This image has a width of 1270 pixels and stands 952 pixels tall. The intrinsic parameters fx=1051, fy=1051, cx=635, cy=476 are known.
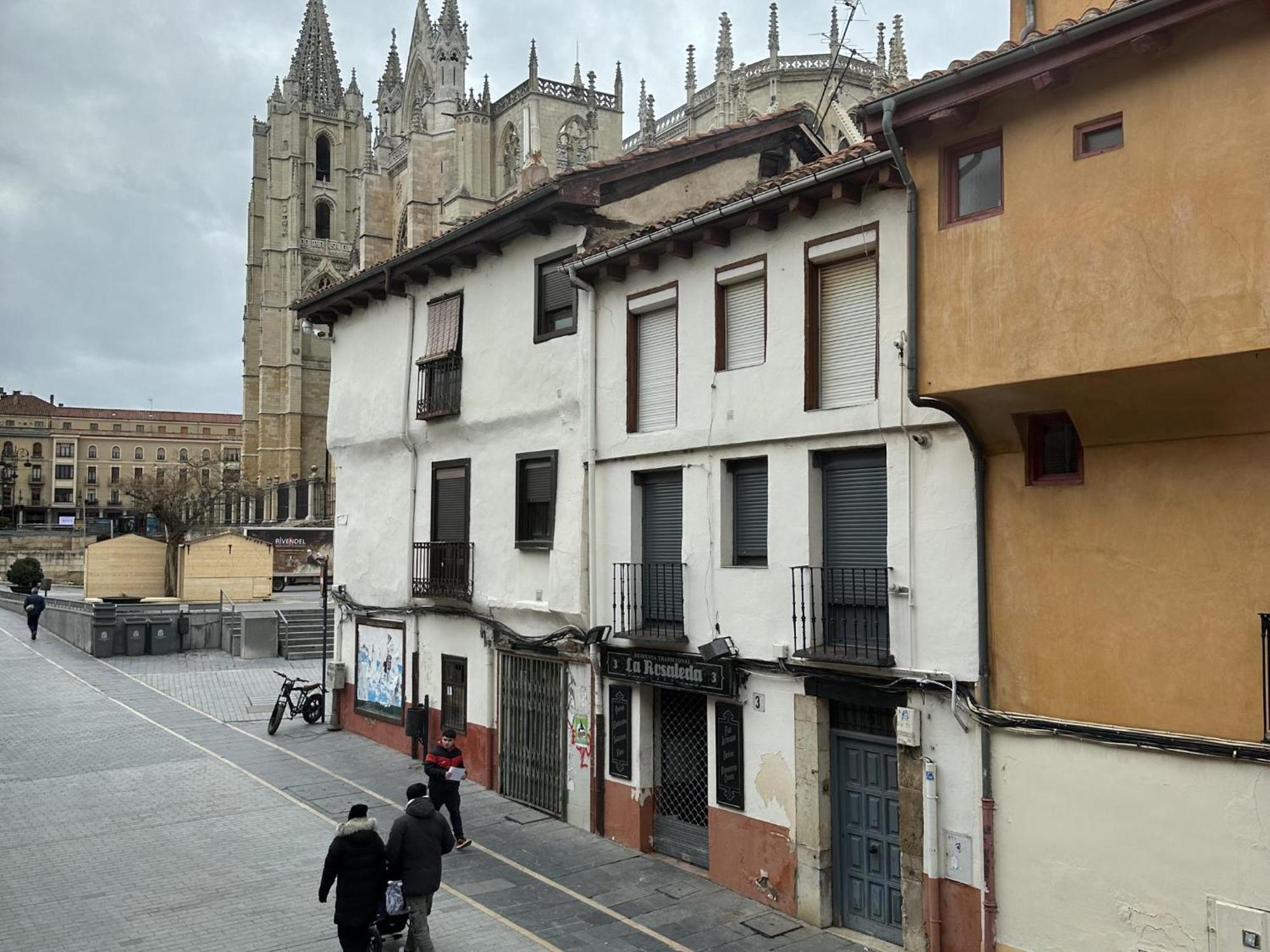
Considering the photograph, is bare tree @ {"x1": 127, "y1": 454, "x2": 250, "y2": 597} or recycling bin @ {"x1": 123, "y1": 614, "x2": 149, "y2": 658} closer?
recycling bin @ {"x1": 123, "y1": 614, "x2": 149, "y2": 658}

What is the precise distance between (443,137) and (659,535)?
61383 millimetres

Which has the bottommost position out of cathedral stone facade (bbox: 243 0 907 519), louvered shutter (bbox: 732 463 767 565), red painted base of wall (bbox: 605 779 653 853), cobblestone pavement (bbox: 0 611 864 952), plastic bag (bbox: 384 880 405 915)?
cobblestone pavement (bbox: 0 611 864 952)

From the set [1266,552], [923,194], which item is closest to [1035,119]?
[923,194]

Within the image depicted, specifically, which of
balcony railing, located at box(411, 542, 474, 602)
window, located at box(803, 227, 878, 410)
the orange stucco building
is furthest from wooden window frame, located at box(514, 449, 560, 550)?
the orange stucco building

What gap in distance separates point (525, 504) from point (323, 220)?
7976 centimetres

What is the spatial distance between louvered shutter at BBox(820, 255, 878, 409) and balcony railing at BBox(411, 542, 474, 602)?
7.96 metres

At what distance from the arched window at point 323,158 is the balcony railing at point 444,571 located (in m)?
79.9

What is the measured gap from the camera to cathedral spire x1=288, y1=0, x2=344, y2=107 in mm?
93062

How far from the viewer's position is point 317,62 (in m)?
96.3

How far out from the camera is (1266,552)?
8312 mm

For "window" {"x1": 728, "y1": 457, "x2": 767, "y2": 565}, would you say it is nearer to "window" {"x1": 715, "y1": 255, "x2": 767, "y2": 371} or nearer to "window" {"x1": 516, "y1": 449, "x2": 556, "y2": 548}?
"window" {"x1": 715, "y1": 255, "x2": 767, "y2": 371}

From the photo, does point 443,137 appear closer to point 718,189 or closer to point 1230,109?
point 718,189

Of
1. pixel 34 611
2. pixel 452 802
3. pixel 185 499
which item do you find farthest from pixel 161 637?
pixel 185 499

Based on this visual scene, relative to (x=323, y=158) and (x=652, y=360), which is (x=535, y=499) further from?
(x=323, y=158)
